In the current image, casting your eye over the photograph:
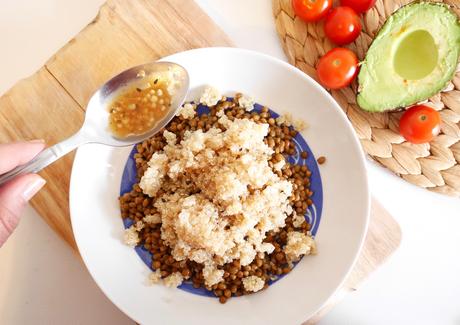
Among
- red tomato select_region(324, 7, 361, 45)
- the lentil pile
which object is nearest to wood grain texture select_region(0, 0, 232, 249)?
the lentil pile

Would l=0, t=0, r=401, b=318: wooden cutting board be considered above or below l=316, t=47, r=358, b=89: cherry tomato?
above

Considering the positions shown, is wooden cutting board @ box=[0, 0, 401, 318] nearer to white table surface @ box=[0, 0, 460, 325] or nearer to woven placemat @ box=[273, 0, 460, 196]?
white table surface @ box=[0, 0, 460, 325]

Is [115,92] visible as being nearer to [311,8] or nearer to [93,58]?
[93,58]

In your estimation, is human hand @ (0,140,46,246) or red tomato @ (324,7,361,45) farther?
red tomato @ (324,7,361,45)

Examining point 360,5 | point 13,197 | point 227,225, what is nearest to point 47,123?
point 13,197

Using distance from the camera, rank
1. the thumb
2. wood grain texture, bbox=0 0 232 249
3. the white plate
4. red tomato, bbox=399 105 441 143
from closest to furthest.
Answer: the thumb
the white plate
red tomato, bbox=399 105 441 143
wood grain texture, bbox=0 0 232 249

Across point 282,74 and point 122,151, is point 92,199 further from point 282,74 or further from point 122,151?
point 282,74

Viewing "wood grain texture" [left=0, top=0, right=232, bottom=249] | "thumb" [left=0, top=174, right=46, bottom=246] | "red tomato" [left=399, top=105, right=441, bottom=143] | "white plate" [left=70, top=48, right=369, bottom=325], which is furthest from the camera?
"wood grain texture" [left=0, top=0, right=232, bottom=249]

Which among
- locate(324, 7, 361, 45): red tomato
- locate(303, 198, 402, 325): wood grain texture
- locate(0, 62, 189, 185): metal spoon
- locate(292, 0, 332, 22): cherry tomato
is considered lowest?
locate(303, 198, 402, 325): wood grain texture
